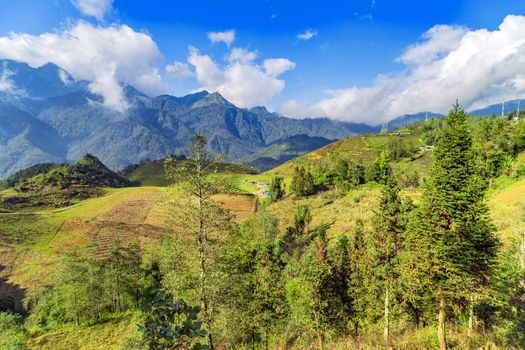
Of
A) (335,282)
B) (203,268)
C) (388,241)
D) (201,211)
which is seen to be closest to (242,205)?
(335,282)

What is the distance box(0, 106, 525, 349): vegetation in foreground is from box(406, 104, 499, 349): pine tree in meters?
0.08

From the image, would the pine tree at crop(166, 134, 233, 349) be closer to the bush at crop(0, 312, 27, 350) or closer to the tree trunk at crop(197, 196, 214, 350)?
the tree trunk at crop(197, 196, 214, 350)

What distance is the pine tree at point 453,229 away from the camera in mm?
20297

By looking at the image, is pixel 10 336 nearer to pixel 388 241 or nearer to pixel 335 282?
pixel 335 282

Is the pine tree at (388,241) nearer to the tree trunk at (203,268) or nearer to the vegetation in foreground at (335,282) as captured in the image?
the vegetation in foreground at (335,282)

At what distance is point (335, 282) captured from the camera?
3675 cm

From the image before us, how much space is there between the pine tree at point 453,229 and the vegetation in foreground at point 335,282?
0.08 m

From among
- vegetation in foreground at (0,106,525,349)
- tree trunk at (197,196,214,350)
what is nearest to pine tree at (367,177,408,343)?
vegetation in foreground at (0,106,525,349)

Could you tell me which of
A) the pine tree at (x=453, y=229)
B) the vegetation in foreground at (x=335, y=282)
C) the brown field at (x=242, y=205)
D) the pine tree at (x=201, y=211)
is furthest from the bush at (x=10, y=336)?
the brown field at (x=242, y=205)

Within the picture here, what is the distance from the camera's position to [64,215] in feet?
429

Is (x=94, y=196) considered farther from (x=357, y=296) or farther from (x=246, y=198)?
(x=357, y=296)

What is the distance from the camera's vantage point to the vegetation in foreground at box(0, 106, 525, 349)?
20.2 metres

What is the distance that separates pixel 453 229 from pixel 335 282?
19.3 m

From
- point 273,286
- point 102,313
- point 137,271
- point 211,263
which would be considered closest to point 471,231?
point 211,263
